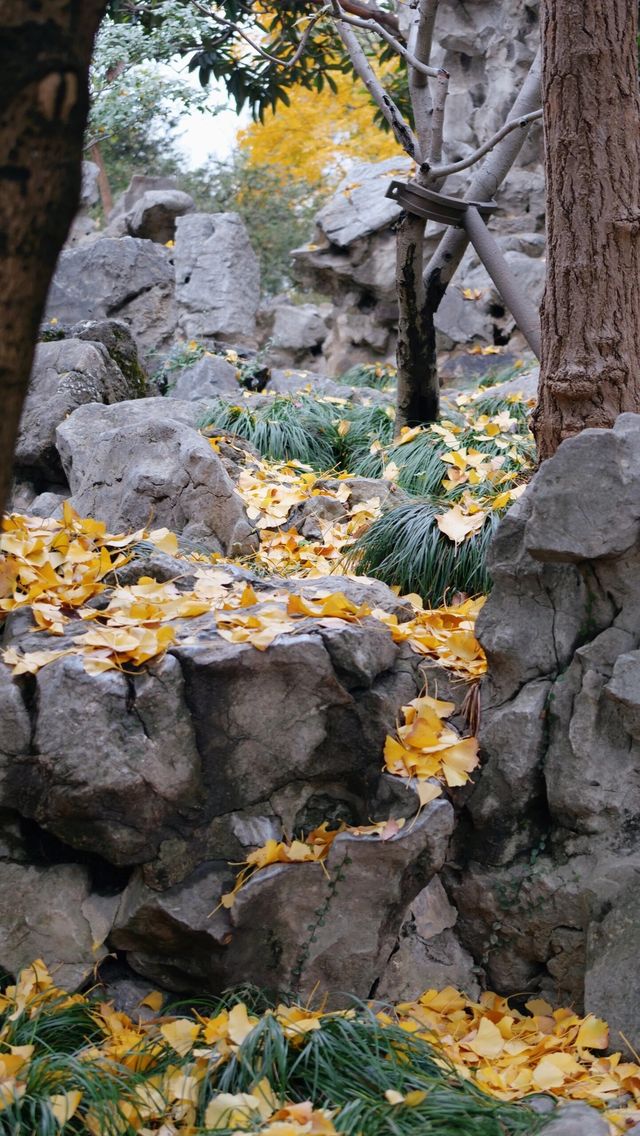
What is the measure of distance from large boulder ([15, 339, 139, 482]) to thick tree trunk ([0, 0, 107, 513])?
493 cm

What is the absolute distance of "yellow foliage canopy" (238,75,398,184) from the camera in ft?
59.0

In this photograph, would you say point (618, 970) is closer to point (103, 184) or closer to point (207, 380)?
point (207, 380)

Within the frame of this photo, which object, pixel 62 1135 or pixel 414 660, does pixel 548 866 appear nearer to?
pixel 414 660

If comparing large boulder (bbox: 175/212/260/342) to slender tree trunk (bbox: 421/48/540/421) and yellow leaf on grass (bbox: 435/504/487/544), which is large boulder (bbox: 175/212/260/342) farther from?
yellow leaf on grass (bbox: 435/504/487/544)

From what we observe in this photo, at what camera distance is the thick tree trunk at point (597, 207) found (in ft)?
13.2

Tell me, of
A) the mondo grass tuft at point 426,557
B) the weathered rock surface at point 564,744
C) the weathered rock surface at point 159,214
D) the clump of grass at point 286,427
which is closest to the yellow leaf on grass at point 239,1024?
the weathered rock surface at point 564,744

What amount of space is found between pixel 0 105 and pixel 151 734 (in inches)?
82.9

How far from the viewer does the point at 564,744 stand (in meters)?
3.42

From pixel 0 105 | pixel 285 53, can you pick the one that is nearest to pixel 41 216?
pixel 0 105

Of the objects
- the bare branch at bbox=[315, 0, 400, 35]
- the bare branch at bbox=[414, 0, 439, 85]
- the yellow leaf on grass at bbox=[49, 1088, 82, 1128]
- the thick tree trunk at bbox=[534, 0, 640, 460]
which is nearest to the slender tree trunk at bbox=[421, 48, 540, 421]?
the bare branch at bbox=[414, 0, 439, 85]

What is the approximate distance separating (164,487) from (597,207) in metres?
2.08

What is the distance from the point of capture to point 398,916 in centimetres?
335

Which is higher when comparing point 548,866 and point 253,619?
point 253,619

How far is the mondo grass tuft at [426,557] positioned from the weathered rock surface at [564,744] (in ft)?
3.12
